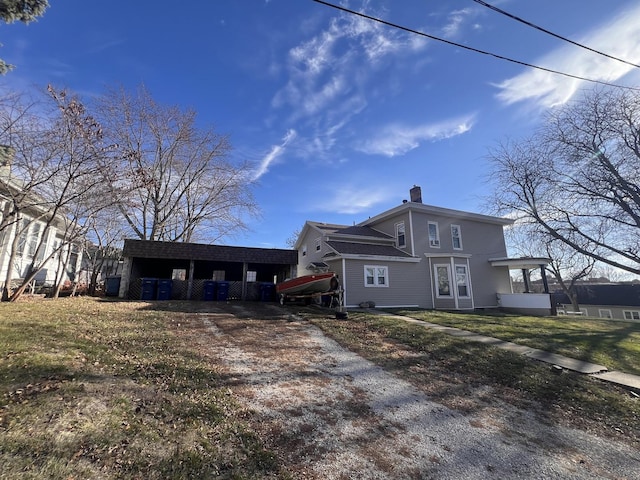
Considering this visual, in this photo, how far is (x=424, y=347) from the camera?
853cm

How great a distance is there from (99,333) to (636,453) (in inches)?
398

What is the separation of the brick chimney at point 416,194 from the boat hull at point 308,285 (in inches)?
417

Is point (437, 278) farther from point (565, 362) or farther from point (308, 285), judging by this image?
point (565, 362)

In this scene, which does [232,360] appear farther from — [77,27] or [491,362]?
[77,27]

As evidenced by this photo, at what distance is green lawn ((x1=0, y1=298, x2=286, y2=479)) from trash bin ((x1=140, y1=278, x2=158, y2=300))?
10.4 metres

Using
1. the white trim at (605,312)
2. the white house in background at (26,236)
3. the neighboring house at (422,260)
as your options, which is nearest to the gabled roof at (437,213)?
the neighboring house at (422,260)

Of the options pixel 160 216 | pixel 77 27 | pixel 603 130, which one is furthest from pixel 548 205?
pixel 160 216

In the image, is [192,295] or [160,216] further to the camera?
[160,216]

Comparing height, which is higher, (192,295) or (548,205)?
(548,205)

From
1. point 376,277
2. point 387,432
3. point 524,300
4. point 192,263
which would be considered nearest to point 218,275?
A: point 192,263

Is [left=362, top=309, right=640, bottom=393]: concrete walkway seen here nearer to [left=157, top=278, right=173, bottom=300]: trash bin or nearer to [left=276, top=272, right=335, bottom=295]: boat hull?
[left=276, top=272, right=335, bottom=295]: boat hull

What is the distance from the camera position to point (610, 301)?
34875 millimetres

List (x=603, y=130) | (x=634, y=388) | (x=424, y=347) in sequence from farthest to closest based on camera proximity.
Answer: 1. (x=603, y=130)
2. (x=424, y=347)
3. (x=634, y=388)

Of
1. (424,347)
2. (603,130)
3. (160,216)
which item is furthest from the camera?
(160,216)
